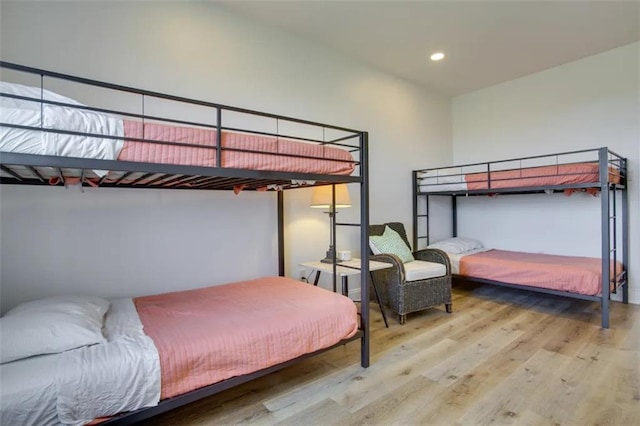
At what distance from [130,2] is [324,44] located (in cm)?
180

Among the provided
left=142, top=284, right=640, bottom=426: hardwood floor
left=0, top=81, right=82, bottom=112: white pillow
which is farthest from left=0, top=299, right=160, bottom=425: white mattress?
left=0, top=81, right=82, bottom=112: white pillow

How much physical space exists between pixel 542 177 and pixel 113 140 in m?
3.68

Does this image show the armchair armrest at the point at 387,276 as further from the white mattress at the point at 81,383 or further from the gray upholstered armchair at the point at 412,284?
the white mattress at the point at 81,383

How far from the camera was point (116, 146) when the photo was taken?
4.32 feet

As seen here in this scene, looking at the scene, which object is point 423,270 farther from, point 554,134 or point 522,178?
point 554,134

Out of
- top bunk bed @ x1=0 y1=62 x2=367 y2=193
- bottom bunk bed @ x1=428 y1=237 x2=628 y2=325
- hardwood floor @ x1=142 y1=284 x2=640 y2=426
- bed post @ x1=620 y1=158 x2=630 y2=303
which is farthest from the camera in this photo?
bed post @ x1=620 y1=158 x2=630 y2=303

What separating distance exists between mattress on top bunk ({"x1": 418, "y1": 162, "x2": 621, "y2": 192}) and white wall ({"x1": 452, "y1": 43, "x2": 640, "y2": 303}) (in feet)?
2.06

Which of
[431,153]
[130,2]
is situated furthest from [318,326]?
[431,153]

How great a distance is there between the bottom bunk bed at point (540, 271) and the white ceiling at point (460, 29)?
2.30 metres

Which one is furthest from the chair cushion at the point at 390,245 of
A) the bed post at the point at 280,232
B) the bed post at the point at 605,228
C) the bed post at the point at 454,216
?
the bed post at the point at 454,216

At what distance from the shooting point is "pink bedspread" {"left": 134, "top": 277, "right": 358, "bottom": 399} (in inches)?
55.1

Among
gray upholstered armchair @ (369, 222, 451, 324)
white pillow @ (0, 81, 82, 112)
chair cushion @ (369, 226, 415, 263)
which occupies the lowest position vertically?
gray upholstered armchair @ (369, 222, 451, 324)

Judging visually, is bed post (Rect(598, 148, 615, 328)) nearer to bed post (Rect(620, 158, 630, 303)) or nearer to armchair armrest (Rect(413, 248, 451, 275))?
bed post (Rect(620, 158, 630, 303))

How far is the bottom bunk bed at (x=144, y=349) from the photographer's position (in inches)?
44.4
